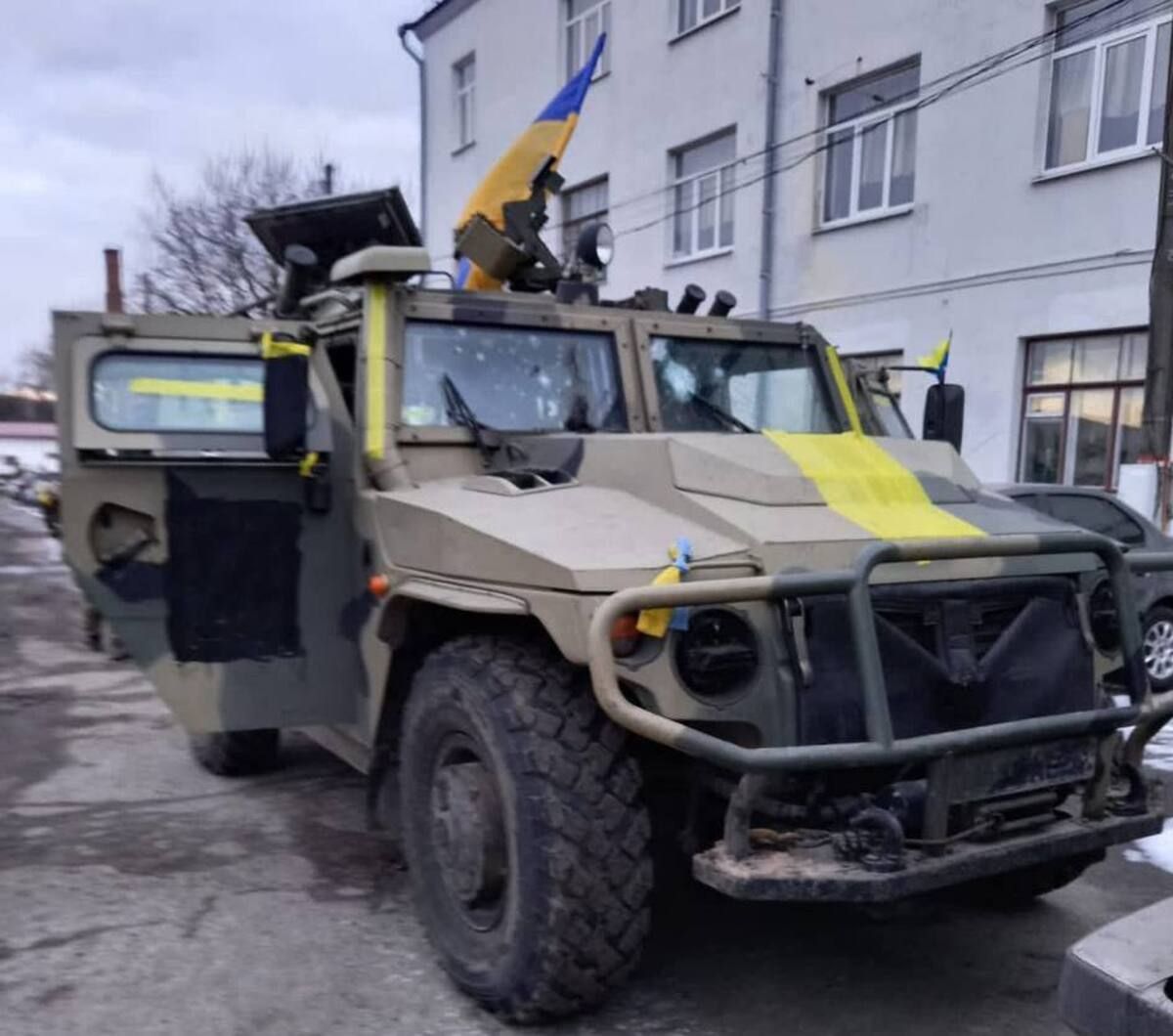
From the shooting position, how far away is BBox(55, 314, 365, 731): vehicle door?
3.73 metres

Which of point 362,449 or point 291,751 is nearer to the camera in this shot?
point 362,449

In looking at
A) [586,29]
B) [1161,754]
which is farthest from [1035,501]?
[586,29]

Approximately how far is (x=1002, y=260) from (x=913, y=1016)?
28.0 ft

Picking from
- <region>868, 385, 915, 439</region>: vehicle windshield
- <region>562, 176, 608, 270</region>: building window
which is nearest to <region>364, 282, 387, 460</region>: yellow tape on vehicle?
<region>868, 385, 915, 439</region>: vehicle windshield

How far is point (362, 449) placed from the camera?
3752 mm

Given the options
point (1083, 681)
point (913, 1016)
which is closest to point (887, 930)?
point (913, 1016)

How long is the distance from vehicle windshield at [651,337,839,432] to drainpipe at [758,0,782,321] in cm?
845

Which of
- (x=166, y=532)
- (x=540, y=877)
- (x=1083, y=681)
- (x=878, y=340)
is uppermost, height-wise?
(x=878, y=340)

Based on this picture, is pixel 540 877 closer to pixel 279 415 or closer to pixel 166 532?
pixel 279 415

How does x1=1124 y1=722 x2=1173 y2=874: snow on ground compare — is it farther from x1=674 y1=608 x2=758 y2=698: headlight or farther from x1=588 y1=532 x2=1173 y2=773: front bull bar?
x1=674 y1=608 x2=758 y2=698: headlight

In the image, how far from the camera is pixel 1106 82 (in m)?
9.48

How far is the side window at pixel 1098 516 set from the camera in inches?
293

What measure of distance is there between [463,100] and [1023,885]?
17.9 meters

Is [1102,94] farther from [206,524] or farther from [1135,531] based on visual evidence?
[206,524]
